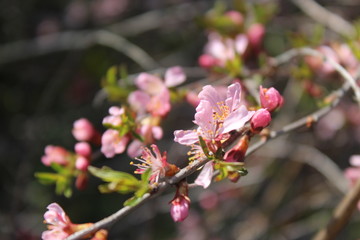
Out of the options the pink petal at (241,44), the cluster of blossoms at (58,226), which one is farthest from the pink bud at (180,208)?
the pink petal at (241,44)

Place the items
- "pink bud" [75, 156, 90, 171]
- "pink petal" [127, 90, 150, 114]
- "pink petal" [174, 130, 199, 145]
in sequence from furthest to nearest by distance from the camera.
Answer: "pink petal" [127, 90, 150, 114]
"pink bud" [75, 156, 90, 171]
"pink petal" [174, 130, 199, 145]

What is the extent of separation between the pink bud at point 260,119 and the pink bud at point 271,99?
7cm

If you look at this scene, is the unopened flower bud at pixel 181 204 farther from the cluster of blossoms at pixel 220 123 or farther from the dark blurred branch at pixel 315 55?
the dark blurred branch at pixel 315 55

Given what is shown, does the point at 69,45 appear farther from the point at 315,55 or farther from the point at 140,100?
the point at 315,55

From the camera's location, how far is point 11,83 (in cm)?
367

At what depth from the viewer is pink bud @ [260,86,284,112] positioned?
1301 mm

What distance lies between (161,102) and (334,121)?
173cm

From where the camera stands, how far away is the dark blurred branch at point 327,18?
2.37 metres

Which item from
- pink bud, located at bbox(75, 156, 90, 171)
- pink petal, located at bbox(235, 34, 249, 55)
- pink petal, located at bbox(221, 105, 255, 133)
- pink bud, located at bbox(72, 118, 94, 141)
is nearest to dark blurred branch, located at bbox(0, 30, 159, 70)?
pink petal, located at bbox(235, 34, 249, 55)

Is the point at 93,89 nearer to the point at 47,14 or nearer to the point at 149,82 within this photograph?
the point at 47,14

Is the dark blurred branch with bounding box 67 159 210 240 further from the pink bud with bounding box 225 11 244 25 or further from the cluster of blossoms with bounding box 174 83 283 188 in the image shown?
the pink bud with bounding box 225 11 244 25

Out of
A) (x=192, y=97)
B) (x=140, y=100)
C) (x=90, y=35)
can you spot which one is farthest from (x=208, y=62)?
(x=90, y=35)

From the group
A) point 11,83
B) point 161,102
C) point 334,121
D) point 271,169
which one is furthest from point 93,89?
point 161,102

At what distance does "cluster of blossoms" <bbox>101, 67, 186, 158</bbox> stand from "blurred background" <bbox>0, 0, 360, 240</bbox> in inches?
16.9
